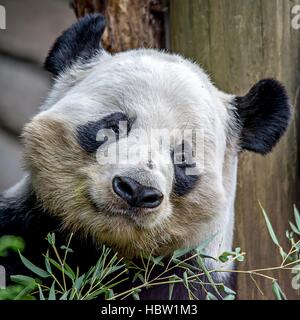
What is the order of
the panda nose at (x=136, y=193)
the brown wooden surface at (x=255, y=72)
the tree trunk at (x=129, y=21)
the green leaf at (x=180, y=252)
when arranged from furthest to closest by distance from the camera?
1. the tree trunk at (x=129, y=21)
2. the brown wooden surface at (x=255, y=72)
3. the green leaf at (x=180, y=252)
4. the panda nose at (x=136, y=193)

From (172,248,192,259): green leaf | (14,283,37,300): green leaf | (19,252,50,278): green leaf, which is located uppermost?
(172,248,192,259): green leaf

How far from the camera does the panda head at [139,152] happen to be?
3.02 metres

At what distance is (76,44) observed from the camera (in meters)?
3.85

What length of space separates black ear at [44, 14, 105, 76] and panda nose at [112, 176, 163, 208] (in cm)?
113

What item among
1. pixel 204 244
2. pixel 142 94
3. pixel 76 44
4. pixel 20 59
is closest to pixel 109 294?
pixel 204 244

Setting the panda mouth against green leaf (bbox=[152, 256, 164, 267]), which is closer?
the panda mouth

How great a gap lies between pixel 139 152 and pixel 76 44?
42.8 inches

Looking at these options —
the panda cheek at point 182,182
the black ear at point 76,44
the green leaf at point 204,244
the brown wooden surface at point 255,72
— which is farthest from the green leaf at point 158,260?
the brown wooden surface at point 255,72

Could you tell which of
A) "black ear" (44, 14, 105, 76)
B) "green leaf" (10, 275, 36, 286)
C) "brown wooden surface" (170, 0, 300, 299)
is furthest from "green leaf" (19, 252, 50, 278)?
"brown wooden surface" (170, 0, 300, 299)

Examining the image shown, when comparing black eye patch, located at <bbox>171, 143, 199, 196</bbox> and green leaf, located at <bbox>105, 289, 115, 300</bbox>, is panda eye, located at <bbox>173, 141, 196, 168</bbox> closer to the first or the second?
black eye patch, located at <bbox>171, 143, 199, 196</bbox>

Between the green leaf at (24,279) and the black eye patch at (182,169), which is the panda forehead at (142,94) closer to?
the black eye patch at (182,169)

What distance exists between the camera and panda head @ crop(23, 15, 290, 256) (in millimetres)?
→ 3016

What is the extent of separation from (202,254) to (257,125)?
0.88 meters
